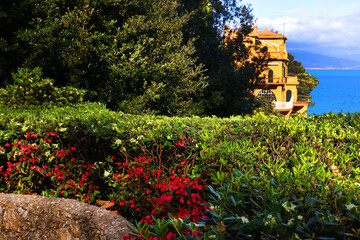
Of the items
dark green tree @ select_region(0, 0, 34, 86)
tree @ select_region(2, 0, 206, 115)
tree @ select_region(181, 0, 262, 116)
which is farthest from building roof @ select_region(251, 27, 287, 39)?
dark green tree @ select_region(0, 0, 34, 86)

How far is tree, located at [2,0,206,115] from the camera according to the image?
38.1ft

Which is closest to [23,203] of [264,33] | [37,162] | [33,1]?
[37,162]

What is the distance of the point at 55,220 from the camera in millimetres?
4242

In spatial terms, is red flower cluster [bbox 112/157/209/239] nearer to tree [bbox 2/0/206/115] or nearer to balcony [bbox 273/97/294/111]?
tree [bbox 2/0/206/115]

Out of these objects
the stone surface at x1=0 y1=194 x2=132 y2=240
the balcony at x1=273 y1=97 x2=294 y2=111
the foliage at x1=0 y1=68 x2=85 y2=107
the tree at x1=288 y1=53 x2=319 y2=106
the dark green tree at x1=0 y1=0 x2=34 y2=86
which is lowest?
the stone surface at x1=0 y1=194 x2=132 y2=240

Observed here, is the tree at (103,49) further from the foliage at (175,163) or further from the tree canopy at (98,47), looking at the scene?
the foliage at (175,163)

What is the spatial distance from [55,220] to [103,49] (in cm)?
868

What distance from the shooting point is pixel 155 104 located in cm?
1437

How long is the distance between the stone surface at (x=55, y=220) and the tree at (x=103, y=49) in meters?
7.83

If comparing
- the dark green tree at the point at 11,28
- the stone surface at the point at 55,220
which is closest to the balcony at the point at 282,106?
the dark green tree at the point at 11,28

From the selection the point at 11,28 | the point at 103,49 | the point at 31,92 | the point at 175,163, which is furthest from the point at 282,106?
the point at 175,163

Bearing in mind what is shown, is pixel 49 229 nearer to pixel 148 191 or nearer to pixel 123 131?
pixel 148 191

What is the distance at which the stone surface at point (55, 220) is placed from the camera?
3.68 metres

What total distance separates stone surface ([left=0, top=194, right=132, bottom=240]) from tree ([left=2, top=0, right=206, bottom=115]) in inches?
308
